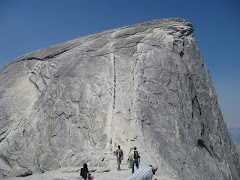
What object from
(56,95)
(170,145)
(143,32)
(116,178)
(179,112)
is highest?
(143,32)

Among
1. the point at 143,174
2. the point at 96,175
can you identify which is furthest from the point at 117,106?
the point at 143,174

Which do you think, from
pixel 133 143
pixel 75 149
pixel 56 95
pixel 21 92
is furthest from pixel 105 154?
pixel 21 92

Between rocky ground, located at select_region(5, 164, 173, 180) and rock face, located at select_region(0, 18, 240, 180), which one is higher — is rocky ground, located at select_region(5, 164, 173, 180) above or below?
below

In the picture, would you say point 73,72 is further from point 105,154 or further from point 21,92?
point 105,154

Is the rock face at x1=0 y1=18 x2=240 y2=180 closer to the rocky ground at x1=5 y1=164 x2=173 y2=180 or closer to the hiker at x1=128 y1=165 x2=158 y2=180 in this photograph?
the rocky ground at x1=5 y1=164 x2=173 y2=180

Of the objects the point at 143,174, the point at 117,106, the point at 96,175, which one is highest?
the point at 117,106

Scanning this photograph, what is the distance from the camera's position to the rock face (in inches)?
666

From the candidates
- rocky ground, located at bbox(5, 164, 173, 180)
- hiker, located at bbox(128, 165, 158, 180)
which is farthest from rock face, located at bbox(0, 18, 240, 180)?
hiker, located at bbox(128, 165, 158, 180)

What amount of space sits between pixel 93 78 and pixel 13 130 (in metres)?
8.63

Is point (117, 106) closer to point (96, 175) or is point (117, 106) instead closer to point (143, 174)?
point (96, 175)

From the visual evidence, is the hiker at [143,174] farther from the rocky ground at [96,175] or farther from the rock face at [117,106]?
the rock face at [117,106]

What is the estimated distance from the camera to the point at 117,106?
18.8 meters

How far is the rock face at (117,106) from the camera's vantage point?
55.5ft

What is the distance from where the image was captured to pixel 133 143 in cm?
1599
